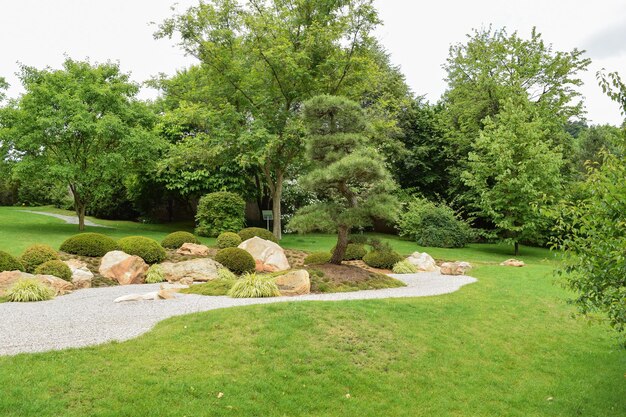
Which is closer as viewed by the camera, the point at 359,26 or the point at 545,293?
the point at 545,293

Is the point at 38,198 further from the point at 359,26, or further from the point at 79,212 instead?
the point at 359,26

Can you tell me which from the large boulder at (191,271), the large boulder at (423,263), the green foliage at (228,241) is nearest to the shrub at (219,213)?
the green foliage at (228,241)

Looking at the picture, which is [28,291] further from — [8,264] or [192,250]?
[192,250]

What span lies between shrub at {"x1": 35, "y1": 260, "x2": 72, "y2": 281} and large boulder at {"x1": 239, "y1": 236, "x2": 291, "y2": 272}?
5.33m

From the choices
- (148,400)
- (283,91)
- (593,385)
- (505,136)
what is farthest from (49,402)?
(505,136)

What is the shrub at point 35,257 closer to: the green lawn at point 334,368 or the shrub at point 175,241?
the shrub at point 175,241

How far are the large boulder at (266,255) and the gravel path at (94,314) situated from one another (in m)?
3.96

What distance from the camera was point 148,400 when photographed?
517 centimetres

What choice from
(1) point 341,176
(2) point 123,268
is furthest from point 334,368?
(2) point 123,268

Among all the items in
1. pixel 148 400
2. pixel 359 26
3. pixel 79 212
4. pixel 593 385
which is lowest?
pixel 593 385

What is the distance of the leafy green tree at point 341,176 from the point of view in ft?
38.3

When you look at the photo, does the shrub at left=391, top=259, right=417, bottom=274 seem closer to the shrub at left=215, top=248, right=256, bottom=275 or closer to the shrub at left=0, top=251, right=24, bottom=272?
the shrub at left=215, top=248, right=256, bottom=275

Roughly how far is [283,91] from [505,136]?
1058 cm

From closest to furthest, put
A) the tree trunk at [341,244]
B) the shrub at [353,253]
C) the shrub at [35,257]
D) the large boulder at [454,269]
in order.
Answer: the shrub at [35,257] < the tree trunk at [341,244] < the large boulder at [454,269] < the shrub at [353,253]
